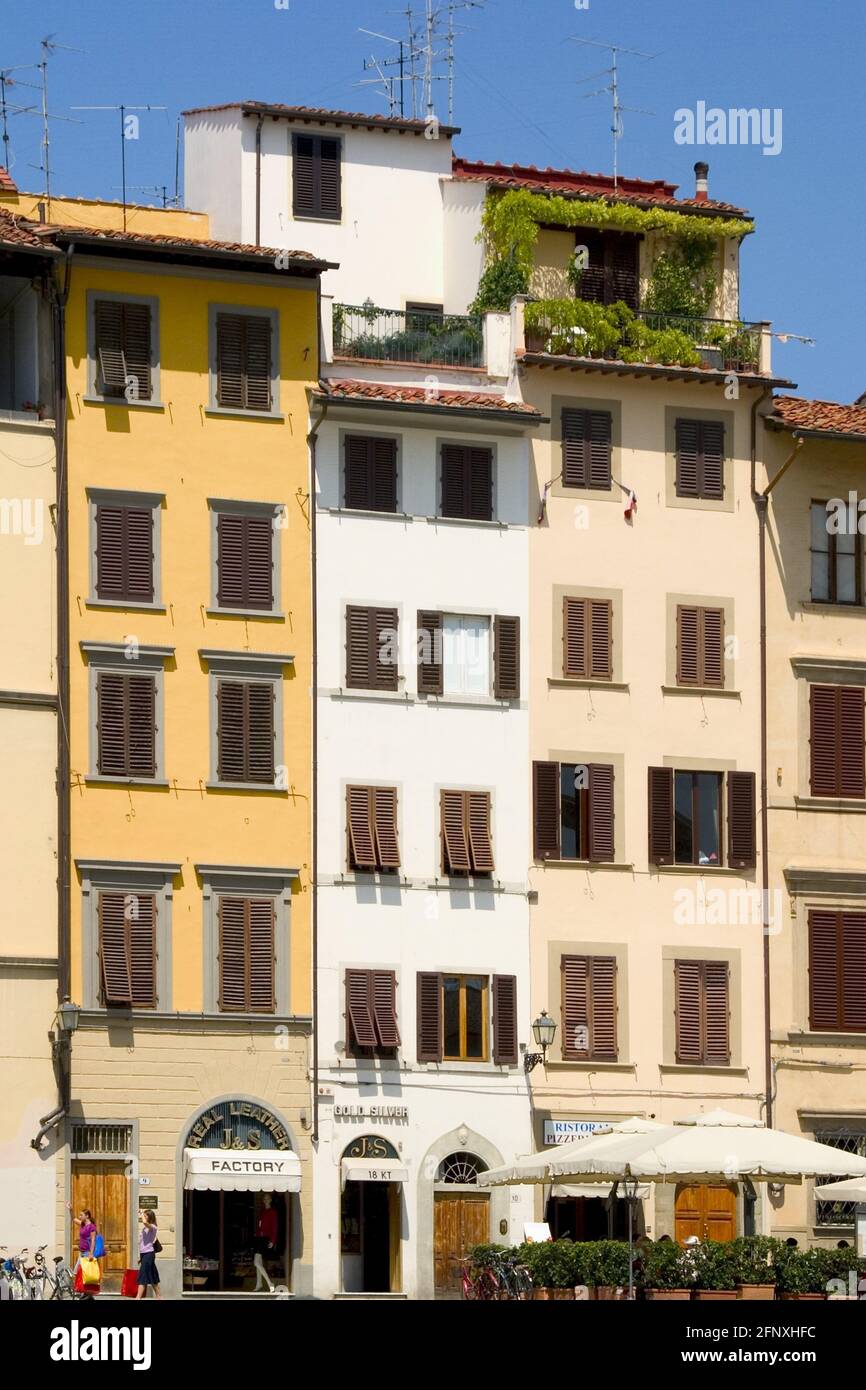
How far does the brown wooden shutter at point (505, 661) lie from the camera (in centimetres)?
5191

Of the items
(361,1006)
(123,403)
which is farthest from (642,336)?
(361,1006)

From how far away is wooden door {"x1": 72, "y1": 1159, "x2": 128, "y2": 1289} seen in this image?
47.2 meters

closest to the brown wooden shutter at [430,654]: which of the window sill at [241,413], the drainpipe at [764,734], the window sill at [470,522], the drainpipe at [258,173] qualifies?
the window sill at [470,522]

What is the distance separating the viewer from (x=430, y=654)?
2034 inches

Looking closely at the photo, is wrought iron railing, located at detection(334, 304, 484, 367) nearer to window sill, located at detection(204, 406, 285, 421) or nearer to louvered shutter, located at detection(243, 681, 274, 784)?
window sill, located at detection(204, 406, 285, 421)

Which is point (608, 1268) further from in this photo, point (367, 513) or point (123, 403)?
point (123, 403)

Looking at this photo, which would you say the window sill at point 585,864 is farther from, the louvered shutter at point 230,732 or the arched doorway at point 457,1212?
the louvered shutter at point 230,732

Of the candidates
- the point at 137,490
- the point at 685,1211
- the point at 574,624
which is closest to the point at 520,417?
the point at 574,624

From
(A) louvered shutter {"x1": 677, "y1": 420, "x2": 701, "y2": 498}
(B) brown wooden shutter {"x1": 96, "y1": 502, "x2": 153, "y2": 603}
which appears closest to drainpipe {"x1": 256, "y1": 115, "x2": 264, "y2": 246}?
(B) brown wooden shutter {"x1": 96, "y1": 502, "x2": 153, "y2": 603}

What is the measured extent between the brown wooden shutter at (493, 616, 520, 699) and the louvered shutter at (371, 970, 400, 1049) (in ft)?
18.6

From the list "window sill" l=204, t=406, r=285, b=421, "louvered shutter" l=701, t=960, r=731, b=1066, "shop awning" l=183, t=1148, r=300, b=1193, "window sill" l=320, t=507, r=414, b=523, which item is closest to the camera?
"shop awning" l=183, t=1148, r=300, b=1193

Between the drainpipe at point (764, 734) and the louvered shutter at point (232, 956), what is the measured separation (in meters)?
10.2

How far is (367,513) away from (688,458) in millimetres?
6868

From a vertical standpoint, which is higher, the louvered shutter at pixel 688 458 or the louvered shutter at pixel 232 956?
the louvered shutter at pixel 688 458
